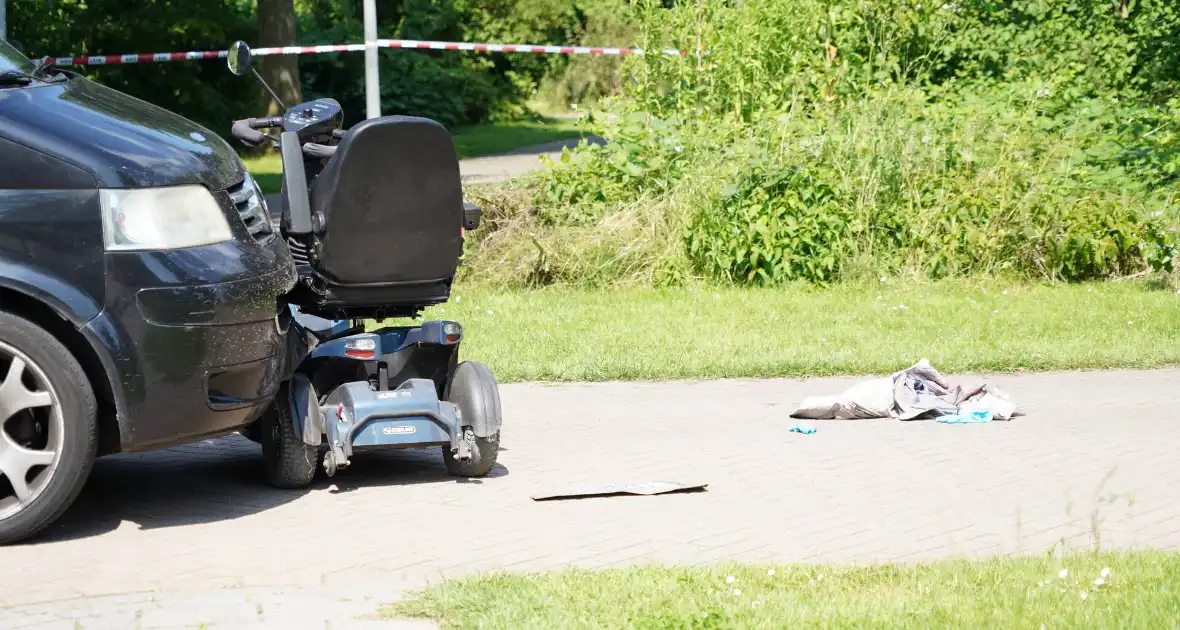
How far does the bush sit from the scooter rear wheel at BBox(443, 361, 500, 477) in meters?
5.63

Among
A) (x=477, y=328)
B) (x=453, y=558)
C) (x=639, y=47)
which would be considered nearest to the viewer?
(x=453, y=558)

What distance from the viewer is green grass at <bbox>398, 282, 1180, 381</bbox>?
8.98 meters

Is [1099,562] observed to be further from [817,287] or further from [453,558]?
[817,287]

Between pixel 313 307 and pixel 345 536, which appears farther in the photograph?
pixel 313 307

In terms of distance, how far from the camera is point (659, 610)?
4.46m

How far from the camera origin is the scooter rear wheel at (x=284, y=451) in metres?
6.21

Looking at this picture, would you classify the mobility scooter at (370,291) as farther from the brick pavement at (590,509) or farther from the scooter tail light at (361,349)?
the brick pavement at (590,509)

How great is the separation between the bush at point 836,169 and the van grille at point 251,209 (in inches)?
240

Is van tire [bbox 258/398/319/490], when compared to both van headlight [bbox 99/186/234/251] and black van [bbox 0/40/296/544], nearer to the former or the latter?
black van [bbox 0/40/296/544]

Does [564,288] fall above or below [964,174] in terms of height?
below

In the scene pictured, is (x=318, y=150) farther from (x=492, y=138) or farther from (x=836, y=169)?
(x=492, y=138)

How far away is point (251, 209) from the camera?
598 cm

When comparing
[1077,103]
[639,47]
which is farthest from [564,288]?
[1077,103]

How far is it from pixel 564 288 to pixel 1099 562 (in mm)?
7388
